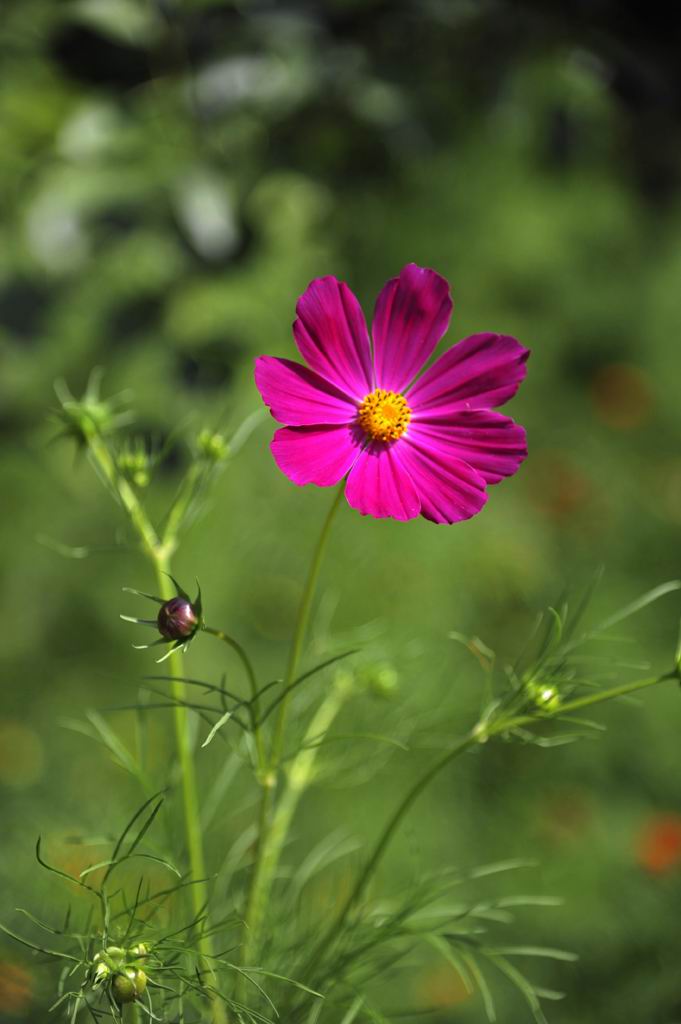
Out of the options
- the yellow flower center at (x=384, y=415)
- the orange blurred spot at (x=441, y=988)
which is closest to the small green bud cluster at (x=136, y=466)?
the yellow flower center at (x=384, y=415)

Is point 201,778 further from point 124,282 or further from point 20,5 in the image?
point 20,5

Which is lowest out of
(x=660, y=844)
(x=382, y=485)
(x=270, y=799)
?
(x=270, y=799)

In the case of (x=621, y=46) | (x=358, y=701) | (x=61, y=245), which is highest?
(x=621, y=46)

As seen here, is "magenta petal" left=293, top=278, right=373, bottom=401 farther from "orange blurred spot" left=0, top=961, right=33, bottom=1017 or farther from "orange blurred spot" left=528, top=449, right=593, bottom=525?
"orange blurred spot" left=528, top=449, right=593, bottom=525

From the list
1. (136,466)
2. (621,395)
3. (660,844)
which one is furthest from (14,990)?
(621,395)

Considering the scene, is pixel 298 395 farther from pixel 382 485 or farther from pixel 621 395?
pixel 621 395

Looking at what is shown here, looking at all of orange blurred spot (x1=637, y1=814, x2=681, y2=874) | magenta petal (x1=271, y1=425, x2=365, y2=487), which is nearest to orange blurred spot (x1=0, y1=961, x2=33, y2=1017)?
magenta petal (x1=271, y1=425, x2=365, y2=487)


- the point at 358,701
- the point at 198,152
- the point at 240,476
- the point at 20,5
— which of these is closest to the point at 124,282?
the point at 198,152
